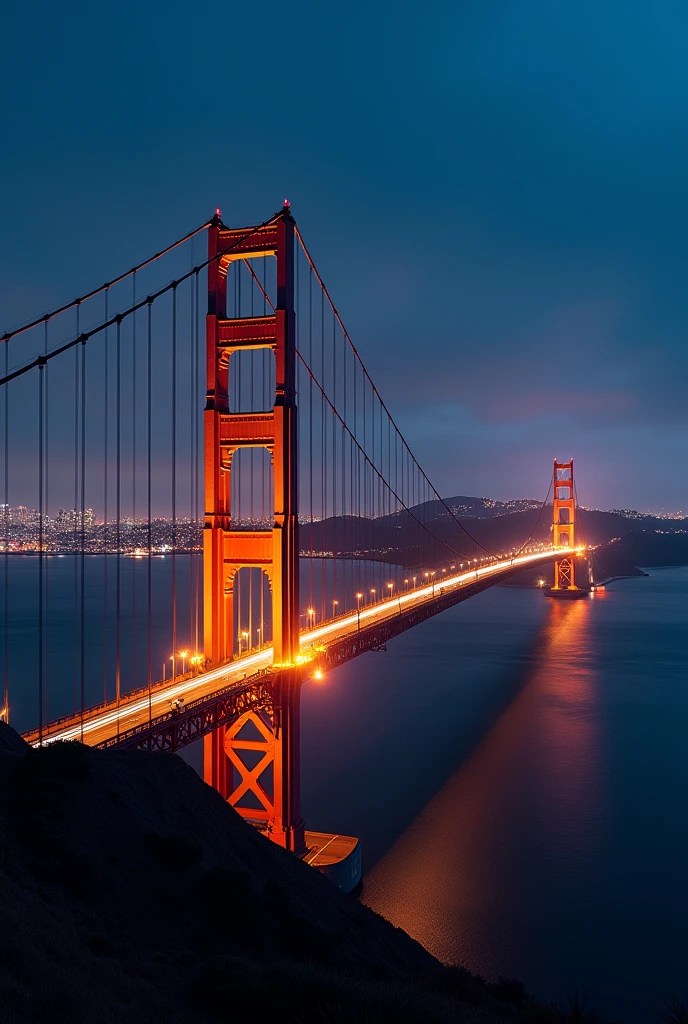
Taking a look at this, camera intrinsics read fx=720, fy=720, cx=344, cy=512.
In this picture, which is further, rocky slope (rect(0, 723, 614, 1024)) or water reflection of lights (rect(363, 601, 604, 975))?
water reflection of lights (rect(363, 601, 604, 975))

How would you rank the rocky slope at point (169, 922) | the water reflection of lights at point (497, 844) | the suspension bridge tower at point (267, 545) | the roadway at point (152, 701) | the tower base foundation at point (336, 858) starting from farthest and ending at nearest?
the suspension bridge tower at point (267, 545), the tower base foundation at point (336, 858), the water reflection of lights at point (497, 844), the roadway at point (152, 701), the rocky slope at point (169, 922)

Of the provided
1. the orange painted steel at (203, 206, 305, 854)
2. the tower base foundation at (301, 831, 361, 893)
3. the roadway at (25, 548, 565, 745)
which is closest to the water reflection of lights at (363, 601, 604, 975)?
the tower base foundation at (301, 831, 361, 893)

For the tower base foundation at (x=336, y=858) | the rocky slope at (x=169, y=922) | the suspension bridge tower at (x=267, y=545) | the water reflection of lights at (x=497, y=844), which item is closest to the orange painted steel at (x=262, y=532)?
the suspension bridge tower at (x=267, y=545)

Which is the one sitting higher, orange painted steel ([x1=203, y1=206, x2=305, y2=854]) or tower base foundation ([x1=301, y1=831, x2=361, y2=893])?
orange painted steel ([x1=203, y1=206, x2=305, y2=854])

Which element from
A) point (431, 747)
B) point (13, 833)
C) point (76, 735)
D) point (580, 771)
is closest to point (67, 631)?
point (431, 747)

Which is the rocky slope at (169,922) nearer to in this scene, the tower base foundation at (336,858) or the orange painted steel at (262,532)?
Answer: the tower base foundation at (336,858)

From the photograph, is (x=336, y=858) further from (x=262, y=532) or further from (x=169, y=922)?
(x=169, y=922)

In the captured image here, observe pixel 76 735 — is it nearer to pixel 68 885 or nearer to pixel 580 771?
pixel 68 885

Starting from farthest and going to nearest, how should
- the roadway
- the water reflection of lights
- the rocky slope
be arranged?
the water reflection of lights, the roadway, the rocky slope

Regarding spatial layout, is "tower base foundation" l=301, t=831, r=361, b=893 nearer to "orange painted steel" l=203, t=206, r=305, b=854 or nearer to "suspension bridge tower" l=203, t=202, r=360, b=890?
"suspension bridge tower" l=203, t=202, r=360, b=890
